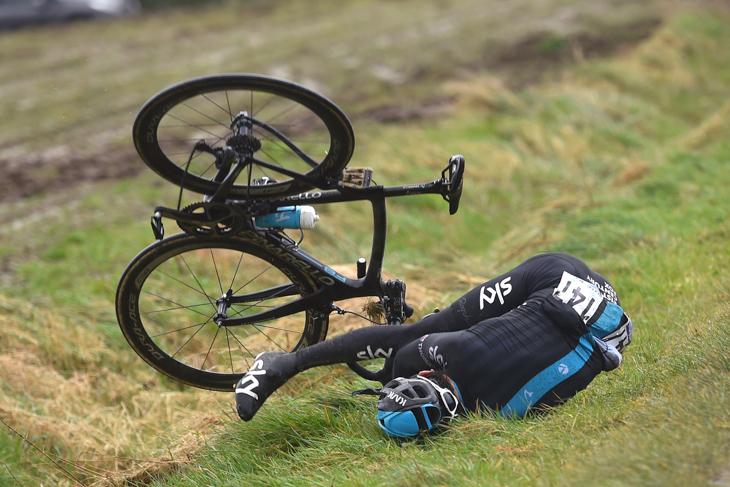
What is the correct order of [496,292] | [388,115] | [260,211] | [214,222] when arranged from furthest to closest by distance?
[388,115]
[260,211]
[214,222]
[496,292]

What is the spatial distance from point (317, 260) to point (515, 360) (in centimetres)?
135

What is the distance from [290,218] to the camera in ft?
12.3

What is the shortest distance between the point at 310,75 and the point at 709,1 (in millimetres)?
14680

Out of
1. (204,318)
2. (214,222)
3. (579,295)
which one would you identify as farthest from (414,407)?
(204,318)

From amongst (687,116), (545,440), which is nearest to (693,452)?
(545,440)

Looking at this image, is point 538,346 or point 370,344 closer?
point 538,346

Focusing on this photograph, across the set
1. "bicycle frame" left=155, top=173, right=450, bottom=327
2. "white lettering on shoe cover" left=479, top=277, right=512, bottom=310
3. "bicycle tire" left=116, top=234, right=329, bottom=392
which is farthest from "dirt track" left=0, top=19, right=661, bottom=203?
"white lettering on shoe cover" left=479, top=277, right=512, bottom=310

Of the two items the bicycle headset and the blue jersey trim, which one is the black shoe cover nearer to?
the bicycle headset

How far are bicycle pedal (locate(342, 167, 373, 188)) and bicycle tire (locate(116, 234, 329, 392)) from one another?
0.62 metres

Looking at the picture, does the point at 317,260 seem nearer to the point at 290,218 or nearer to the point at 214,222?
the point at 290,218

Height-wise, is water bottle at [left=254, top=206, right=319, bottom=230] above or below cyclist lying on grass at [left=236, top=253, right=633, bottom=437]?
above

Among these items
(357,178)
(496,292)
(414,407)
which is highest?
→ (357,178)

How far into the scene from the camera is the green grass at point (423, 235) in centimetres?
302

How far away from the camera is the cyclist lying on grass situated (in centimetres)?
314
